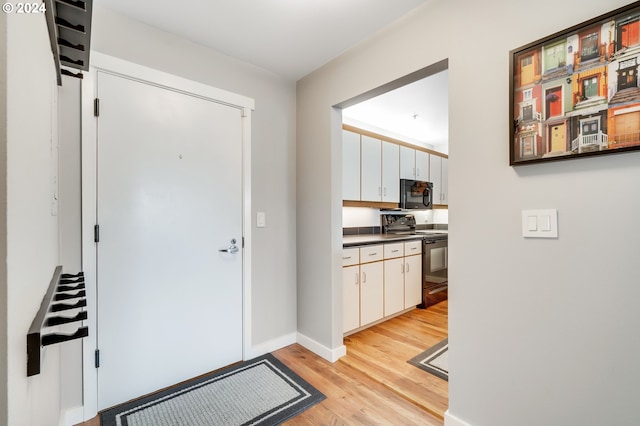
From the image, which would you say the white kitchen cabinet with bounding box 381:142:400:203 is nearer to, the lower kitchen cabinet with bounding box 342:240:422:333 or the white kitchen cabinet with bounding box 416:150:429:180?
the white kitchen cabinet with bounding box 416:150:429:180

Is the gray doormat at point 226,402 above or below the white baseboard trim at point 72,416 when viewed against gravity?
below

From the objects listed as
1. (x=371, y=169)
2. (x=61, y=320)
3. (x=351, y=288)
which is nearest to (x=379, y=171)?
(x=371, y=169)

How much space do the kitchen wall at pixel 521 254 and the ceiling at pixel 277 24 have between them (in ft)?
0.74

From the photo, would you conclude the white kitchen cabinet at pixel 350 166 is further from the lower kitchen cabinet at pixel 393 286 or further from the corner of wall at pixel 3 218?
the corner of wall at pixel 3 218

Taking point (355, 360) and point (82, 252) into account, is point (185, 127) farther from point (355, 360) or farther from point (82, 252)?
point (355, 360)

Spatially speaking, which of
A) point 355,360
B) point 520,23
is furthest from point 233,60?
point 355,360

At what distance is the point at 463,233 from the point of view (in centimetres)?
154

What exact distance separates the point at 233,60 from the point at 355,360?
8.57ft

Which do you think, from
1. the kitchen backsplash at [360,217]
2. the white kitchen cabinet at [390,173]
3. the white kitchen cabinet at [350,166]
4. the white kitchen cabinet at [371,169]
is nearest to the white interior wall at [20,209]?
the white kitchen cabinet at [350,166]

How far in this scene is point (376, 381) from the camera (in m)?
2.06

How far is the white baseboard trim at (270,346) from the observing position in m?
2.37

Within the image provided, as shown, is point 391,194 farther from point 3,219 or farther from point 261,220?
point 3,219

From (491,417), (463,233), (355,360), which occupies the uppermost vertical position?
(463,233)

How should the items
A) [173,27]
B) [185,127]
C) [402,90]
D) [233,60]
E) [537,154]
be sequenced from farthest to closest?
[402,90] → [233,60] → [185,127] → [173,27] → [537,154]
